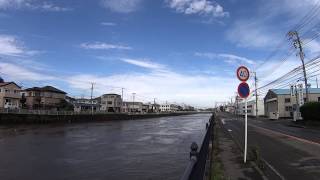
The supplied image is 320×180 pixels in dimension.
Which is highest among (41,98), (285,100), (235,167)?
(41,98)

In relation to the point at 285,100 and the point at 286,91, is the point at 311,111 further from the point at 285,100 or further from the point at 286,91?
the point at 286,91

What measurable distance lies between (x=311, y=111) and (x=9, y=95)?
6489 centimetres

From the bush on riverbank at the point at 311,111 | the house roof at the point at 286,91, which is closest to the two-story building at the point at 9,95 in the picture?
the bush on riverbank at the point at 311,111

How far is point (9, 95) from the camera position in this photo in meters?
85.2

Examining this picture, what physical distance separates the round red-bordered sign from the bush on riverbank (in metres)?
36.7

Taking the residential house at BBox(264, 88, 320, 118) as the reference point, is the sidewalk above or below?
below

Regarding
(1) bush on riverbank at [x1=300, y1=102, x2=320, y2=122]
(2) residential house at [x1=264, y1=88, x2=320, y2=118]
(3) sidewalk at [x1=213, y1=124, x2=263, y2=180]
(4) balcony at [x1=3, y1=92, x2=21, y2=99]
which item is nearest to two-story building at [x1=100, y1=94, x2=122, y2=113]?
(4) balcony at [x1=3, y1=92, x2=21, y2=99]

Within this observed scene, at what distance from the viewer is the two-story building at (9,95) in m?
83.3

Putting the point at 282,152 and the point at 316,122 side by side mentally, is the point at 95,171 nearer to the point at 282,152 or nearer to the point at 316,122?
the point at 282,152

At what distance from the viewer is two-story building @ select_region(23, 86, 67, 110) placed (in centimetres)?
9906

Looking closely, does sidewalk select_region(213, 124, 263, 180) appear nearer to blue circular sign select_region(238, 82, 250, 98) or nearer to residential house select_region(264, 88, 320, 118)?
blue circular sign select_region(238, 82, 250, 98)

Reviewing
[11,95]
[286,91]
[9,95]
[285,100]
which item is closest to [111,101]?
[11,95]

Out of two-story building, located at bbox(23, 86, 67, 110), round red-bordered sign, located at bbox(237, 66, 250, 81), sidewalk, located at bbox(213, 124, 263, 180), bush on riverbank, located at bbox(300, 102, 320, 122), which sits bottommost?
sidewalk, located at bbox(213, 124, 263, 180)

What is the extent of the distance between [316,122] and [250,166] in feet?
117
